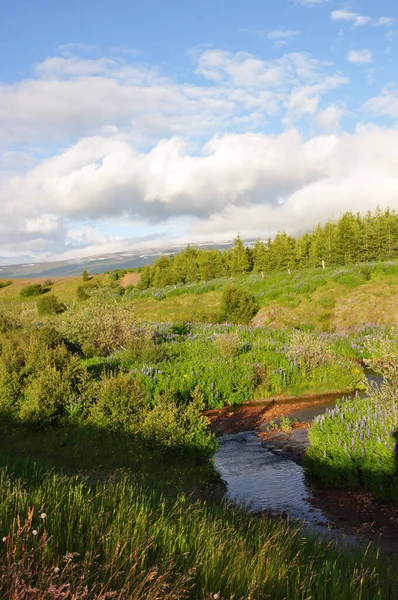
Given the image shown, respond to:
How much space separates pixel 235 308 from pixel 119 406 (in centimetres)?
2663

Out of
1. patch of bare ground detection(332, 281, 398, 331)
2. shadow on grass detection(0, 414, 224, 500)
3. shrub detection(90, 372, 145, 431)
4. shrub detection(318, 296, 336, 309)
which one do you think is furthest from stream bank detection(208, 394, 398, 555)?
shrub detection(318, 296, 336, 309)

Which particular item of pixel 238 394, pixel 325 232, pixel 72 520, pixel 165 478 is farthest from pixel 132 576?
pixel 325 232

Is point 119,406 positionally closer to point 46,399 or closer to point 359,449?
point 46,399

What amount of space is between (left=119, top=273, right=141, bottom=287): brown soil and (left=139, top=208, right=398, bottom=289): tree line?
733cm

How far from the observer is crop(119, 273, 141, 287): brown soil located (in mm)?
88250

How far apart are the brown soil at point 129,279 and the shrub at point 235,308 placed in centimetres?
5025

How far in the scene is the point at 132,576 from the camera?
3.21 meters

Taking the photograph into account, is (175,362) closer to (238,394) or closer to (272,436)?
(238,394)

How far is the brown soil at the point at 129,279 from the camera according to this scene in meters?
88.2

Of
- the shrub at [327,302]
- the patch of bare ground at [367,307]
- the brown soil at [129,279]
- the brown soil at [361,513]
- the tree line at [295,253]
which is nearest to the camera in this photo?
the brown soil at [361,513]

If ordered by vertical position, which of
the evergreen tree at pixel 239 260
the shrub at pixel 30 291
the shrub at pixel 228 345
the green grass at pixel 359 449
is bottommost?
the green grass at pixel 359 449

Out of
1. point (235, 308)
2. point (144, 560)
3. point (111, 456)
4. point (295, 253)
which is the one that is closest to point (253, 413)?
point (111, 456)

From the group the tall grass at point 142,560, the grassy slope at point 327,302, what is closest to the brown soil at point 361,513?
the tall grass at point 142,560

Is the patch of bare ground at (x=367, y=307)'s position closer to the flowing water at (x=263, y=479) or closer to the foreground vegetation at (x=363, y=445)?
the foreground vegetation at (x=363, y=445)
